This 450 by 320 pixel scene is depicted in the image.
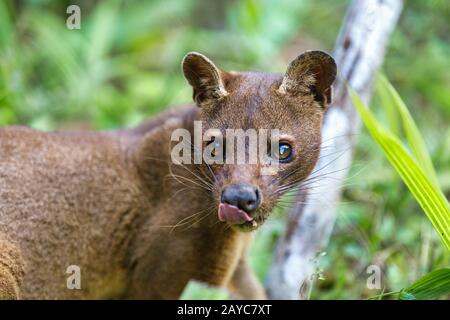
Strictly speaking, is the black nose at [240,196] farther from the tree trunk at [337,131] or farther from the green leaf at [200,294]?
the tree trunk at [337,131]

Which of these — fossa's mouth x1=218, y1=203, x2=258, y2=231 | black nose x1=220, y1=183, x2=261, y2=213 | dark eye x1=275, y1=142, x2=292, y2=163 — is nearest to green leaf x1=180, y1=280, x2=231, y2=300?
fossa's mouth x1=218, y1=203, x2=258, y2=231

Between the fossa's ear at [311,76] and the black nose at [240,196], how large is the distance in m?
0.99

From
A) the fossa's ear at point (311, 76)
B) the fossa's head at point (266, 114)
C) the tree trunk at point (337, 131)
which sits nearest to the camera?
the fossa's head at point (266, 114)

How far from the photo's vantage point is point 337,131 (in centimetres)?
631

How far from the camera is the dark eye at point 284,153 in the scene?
5059 mm

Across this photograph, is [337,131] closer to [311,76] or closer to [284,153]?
[311,76]

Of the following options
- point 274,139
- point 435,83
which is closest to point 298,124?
point 274,139

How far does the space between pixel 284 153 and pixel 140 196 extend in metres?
1.57

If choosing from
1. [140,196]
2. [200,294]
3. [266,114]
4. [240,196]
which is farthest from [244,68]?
[240,196]

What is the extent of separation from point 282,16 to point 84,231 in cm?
626

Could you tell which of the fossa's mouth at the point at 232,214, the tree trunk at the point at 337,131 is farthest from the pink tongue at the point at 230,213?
the tree trunk at the point at 337,131
